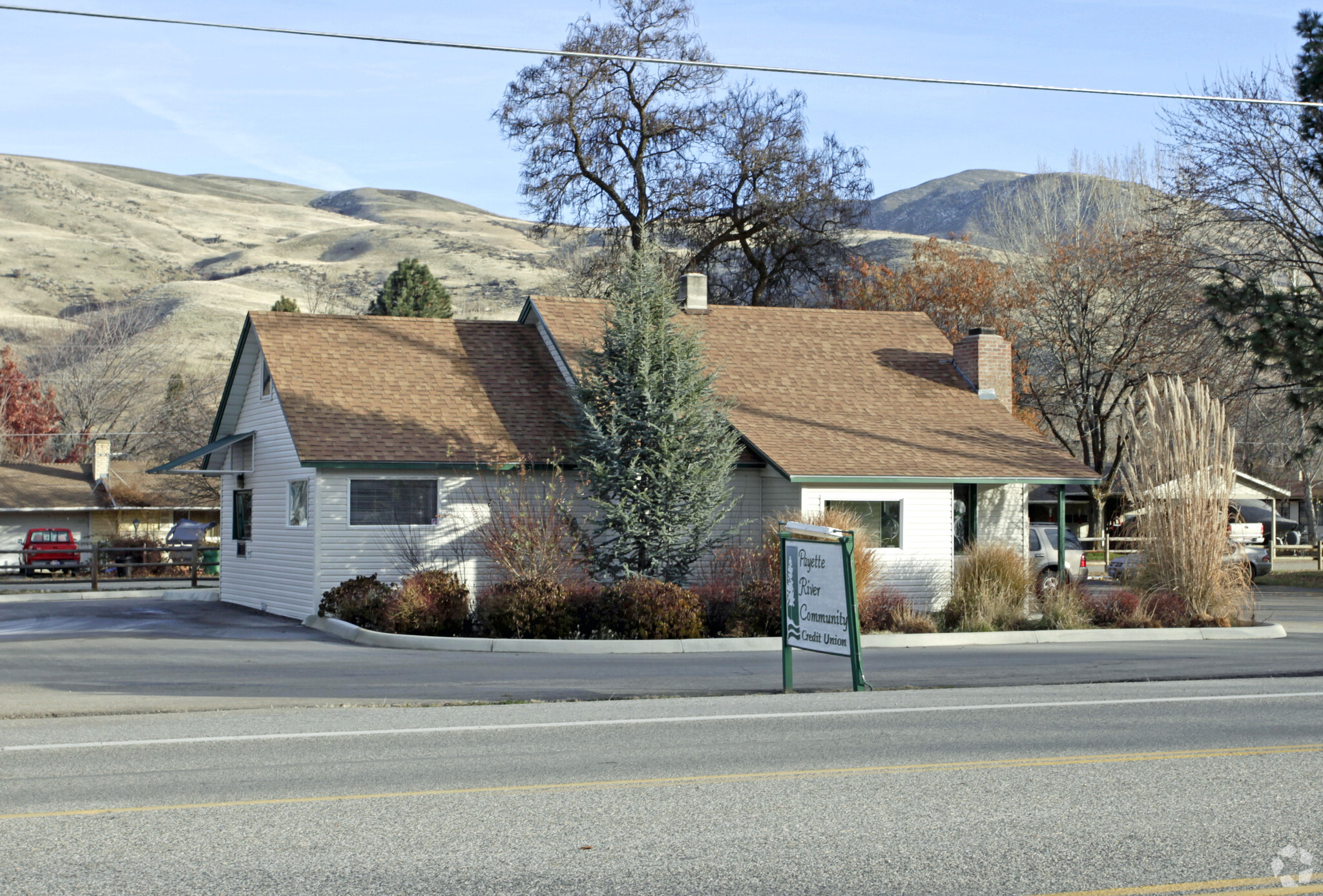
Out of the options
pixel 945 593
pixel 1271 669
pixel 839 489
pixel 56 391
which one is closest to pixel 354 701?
pixel 1271 669

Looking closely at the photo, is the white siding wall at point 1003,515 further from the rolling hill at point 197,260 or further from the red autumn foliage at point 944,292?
the rolling hill at point 197,260

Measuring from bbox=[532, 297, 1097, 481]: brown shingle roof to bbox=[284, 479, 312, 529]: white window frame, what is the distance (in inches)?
228

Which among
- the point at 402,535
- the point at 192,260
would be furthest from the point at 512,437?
the point at 192,260

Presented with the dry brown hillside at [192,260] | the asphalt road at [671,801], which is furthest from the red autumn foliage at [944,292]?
the dry brown hillside at [192,260]

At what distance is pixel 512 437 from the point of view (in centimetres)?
2331

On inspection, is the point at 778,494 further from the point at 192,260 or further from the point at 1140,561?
the point at 192,260

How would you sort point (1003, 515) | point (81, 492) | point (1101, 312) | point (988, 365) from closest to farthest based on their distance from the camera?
point (1003, 515), point (988, 365), point (1101, 312), point (81, 492)

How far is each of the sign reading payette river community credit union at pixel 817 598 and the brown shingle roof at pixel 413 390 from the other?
9809mm

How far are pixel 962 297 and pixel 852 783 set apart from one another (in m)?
41.0

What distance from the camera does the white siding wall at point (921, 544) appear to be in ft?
75.6

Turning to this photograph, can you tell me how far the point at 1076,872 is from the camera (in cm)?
581

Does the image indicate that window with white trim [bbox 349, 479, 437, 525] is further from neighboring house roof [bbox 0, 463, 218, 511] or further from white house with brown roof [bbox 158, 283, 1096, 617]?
neighboring house roof [bbox 0, 463, 218, 511]

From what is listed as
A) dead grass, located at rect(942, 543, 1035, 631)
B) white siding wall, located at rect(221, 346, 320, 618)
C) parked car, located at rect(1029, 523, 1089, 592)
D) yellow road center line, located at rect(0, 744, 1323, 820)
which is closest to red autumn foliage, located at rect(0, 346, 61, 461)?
white siding wall, located at rect(221, 346, 320, 618)

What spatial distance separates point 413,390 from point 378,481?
2.61 metres
